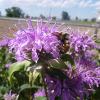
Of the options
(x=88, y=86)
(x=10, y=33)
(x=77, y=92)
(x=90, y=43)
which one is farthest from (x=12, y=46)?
(x=90, y=43)

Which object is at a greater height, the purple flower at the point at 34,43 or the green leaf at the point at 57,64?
the purple flower at the point at 34,43

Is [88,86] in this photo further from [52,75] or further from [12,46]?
[12,46]

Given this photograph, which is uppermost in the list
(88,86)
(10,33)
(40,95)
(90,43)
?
(10,33)

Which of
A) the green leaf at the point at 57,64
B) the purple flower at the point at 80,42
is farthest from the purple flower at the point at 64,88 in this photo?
the purple flower at the point at 80,42

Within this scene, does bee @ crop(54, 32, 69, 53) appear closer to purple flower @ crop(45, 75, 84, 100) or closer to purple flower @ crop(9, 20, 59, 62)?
purple flower @ crop(9, 20, 59, 62)

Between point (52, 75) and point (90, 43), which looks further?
point (90, 43)

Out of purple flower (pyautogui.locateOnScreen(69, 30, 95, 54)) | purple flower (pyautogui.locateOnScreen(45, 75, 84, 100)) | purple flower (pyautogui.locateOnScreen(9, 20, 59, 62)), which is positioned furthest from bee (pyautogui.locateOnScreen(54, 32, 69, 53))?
purple flower (pyautogui.locateOnScreen(69, 30, 95, 54))

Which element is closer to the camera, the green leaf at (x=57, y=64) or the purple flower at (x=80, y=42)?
the green leaf at (x=57, y=64)

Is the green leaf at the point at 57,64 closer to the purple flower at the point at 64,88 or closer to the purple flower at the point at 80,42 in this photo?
the purple flower at the point at 64,88

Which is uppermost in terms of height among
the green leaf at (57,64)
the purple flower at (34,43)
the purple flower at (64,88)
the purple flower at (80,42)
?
the purple flower at (34,43)
